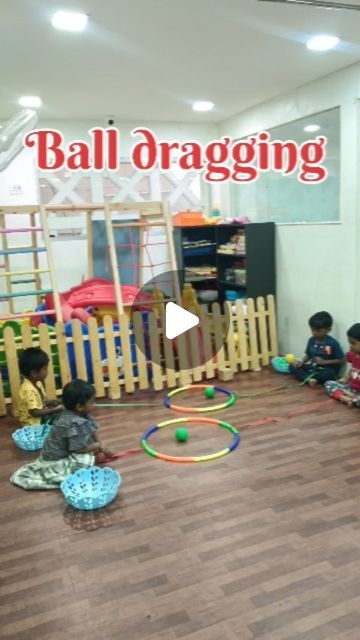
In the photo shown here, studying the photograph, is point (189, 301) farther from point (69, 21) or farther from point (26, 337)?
point (69, 21)

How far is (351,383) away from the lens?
13.1 feet

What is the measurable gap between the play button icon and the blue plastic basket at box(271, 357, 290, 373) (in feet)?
2.80

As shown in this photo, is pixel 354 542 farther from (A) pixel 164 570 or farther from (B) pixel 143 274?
(B) pixel 143 274

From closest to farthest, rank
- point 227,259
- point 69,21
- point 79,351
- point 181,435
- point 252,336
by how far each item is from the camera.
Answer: point 69,21
point 181,435
point 79,351
point 252,336
point 227,259

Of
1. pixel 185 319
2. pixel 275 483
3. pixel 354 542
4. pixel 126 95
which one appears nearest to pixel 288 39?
pixel 126 95

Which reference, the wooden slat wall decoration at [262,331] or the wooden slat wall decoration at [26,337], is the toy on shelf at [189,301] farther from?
the wooden slat wall decoration at [26,337]

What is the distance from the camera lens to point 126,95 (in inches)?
188

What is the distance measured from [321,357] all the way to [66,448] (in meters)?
2.47

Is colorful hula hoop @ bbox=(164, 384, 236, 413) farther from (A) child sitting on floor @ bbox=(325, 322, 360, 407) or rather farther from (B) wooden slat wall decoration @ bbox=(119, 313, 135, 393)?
(A) child sitting on floor @ bbox=(325, 322, 360, 407)

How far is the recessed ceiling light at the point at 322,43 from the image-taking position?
3.45 metres

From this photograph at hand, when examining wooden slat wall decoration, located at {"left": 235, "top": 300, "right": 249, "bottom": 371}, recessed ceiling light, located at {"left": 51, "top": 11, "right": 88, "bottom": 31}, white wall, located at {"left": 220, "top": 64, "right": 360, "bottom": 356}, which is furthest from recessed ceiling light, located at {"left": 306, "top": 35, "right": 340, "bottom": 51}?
wooden slat wall decoration, located at {"left": 235, "top": 300, "right": 249, "bottom": 371}

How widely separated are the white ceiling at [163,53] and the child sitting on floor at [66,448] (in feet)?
7.24

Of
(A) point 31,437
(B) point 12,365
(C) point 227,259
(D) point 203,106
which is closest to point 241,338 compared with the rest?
(C) point 227,259

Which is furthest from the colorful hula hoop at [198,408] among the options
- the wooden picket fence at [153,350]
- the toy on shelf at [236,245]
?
the toy on shelf at [236,245]
